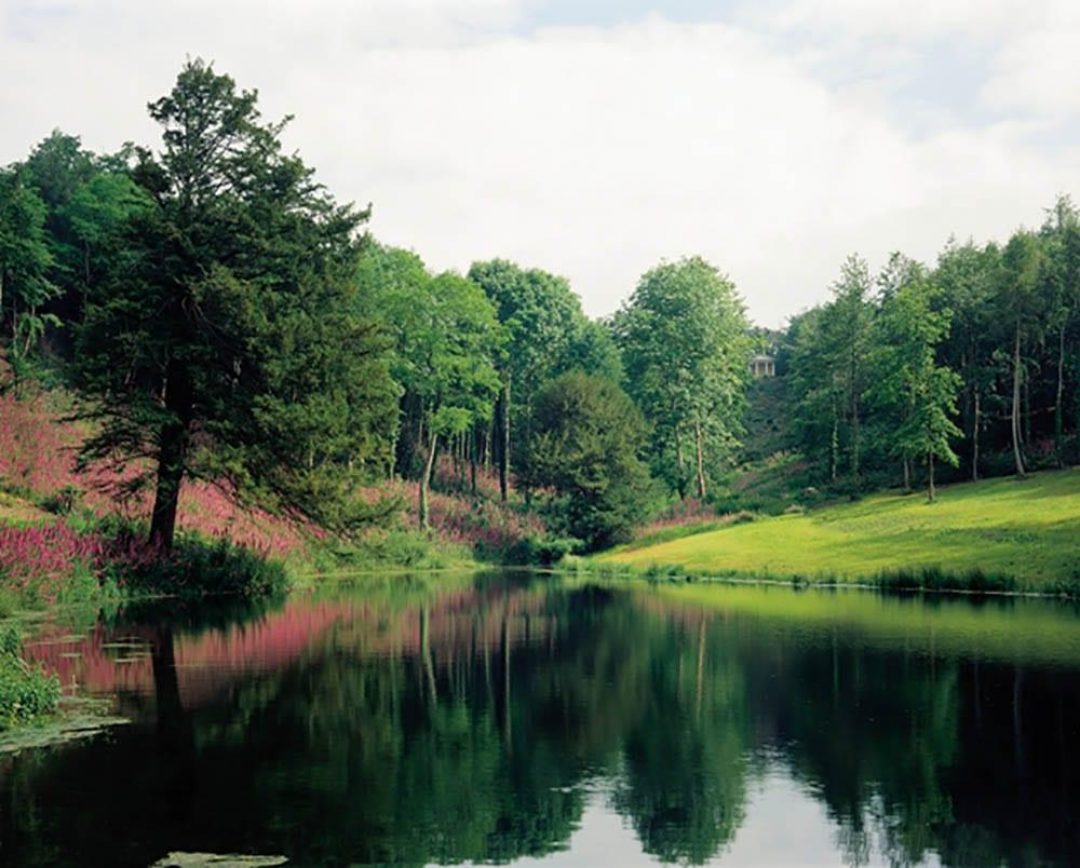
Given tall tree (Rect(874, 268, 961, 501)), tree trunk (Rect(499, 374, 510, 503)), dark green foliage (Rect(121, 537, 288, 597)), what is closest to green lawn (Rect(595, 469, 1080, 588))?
tall tree (Rect(874, 268, 961, 501))

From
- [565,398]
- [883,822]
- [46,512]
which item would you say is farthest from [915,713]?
[565,398]

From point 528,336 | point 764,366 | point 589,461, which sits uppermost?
point 764,366

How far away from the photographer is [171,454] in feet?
134

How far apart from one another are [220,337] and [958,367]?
5140 cm

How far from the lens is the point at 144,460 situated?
170 ft

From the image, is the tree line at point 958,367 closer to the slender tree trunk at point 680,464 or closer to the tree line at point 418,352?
the tree line at point 418,352

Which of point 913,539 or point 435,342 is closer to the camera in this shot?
point 913,539

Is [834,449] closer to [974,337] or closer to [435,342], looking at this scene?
[974,337]

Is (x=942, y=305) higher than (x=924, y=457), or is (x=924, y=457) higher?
(x=942, y=305)

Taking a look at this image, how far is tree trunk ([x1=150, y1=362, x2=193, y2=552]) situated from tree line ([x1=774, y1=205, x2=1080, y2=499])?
41.9m

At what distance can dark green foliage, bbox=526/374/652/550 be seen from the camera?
7081cm

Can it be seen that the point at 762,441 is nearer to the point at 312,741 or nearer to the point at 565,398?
the point at 565,398

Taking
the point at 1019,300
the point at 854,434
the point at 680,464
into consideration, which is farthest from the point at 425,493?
the point at 1019,300

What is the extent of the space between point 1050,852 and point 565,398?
2505 inches
